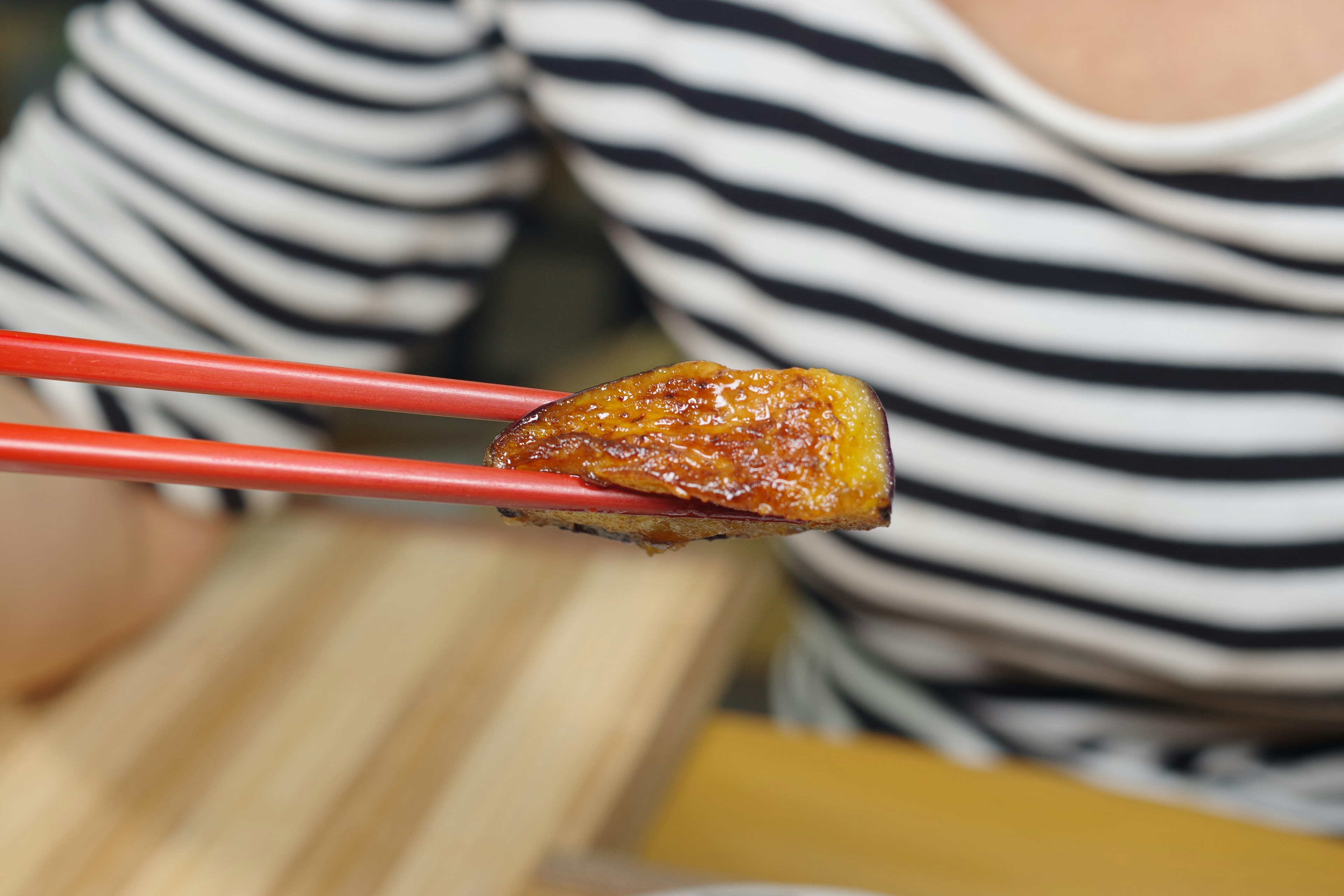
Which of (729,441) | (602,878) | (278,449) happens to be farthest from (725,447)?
(602,878)

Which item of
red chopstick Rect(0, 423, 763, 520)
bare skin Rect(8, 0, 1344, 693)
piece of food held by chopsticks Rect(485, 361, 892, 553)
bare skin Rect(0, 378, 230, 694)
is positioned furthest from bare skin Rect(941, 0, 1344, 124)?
bare skin Rect(0, 378, 230, 694)

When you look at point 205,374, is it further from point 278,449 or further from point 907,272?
point 907,272

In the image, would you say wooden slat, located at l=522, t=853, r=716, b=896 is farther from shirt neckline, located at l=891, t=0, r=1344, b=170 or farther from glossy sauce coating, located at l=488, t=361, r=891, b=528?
shirt neckline, located at l=891, t=0, r=1344, b=170

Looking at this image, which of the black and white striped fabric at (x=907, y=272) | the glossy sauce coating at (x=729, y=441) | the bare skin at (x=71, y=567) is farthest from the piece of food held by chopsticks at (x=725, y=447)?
the bare skin at (x=71, y=567)

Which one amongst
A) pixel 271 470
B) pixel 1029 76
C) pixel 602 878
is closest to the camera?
pixel 271 470

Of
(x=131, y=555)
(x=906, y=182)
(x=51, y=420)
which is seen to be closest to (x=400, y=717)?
(x=131, y=555)
